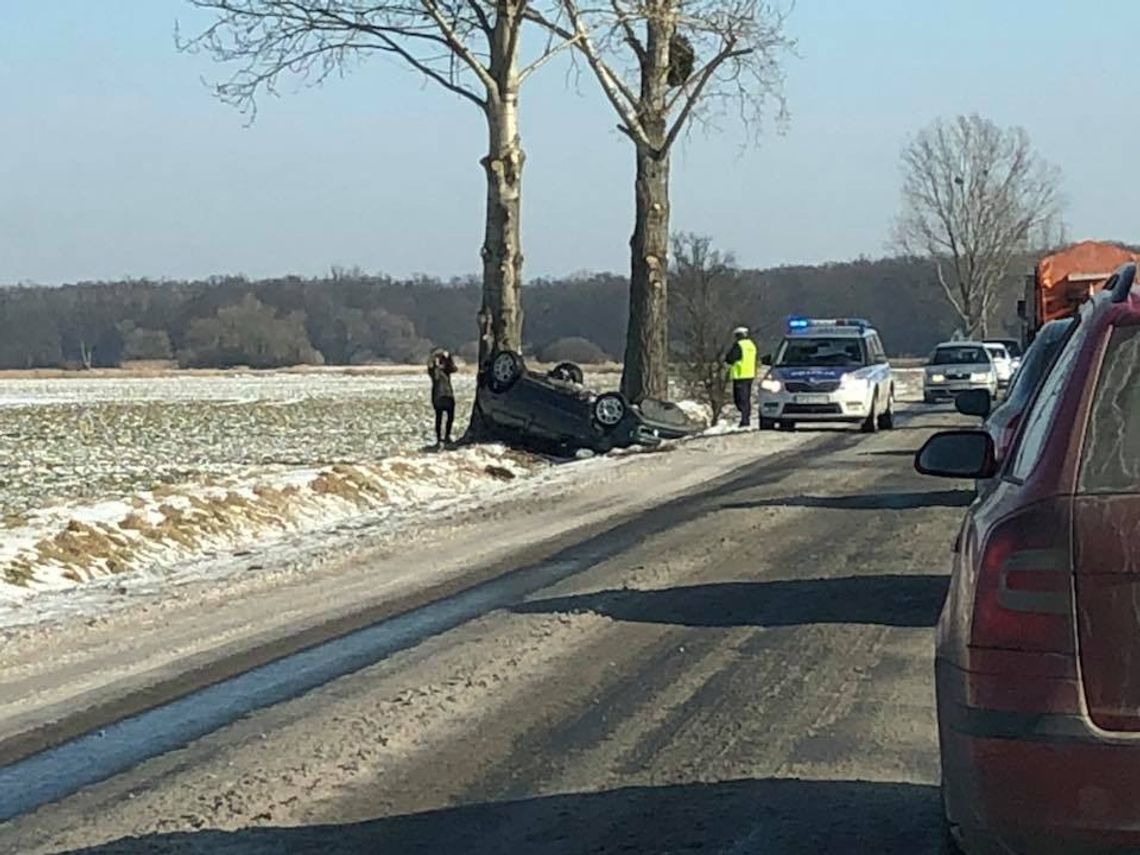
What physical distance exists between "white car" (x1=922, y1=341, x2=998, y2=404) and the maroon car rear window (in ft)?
135

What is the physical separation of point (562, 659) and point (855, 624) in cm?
196

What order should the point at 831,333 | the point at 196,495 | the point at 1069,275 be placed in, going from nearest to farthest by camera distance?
the point at 196,495, the point at 1069,275, the point at 831,333

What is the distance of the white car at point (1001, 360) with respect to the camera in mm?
47469

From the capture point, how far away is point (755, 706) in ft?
28.2

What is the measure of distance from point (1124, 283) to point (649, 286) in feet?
95.5

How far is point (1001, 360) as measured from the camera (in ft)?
163

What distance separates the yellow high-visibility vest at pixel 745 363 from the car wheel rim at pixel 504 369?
28.8 feet

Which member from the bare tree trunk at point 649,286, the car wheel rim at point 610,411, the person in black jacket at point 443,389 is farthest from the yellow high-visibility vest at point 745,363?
the car wheel rim at point 610,411

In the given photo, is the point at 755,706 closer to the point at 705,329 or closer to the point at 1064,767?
the point at 1064,767

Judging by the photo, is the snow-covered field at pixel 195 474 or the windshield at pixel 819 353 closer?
the snow-covered field at pixel 195 474

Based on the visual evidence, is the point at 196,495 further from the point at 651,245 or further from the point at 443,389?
the point at 651,245

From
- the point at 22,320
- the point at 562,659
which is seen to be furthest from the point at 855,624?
the point at 22,320

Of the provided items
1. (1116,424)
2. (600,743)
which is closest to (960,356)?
(600,743)

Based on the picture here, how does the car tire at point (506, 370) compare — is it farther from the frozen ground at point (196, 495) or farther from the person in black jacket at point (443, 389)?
the person in black jacket at point (443, 389)
